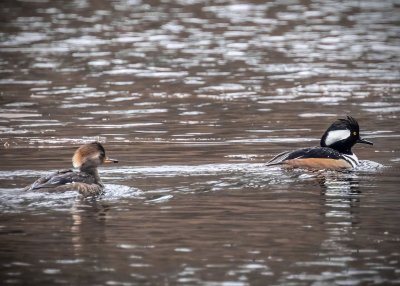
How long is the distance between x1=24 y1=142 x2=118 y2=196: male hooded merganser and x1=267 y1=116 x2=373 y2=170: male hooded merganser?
2408 millimetres

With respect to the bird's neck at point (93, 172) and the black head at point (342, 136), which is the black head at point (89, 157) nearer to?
the bird's neck at point (93, 172)

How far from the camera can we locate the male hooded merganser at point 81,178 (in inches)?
547

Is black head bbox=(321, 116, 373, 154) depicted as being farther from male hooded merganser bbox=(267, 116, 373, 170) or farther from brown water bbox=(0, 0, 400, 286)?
brown water bbox=(0, 0, 400, 286)

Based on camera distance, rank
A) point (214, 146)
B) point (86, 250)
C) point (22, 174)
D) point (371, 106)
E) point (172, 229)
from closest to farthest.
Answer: point (86, 250) < point (172, 229) < point (22, 174) < point (214, 146) < point (371, 106)

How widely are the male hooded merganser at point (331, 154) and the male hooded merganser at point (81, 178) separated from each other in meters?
2.41

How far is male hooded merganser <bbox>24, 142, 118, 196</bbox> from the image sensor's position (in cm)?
1390

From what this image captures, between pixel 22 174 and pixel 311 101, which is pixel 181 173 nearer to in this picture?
pixel 22 174

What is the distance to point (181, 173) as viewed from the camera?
15609 mm

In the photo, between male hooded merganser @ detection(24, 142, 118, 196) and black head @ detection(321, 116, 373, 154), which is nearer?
male hooded merganser @ detection(24, 142, 118, 196)

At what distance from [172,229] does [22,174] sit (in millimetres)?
3807

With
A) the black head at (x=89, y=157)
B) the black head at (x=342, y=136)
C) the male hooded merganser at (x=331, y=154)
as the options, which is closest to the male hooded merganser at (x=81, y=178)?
the black head at (x=89, y=157)

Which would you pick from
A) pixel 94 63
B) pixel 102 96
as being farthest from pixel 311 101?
pixel 94 63

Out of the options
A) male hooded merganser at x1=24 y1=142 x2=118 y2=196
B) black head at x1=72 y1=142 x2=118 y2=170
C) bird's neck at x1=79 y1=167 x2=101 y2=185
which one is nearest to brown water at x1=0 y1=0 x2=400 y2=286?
male hooded merganser at x1=24 y1=142 x2=118 y2=196

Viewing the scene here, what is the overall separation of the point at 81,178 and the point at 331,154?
3.86 m
